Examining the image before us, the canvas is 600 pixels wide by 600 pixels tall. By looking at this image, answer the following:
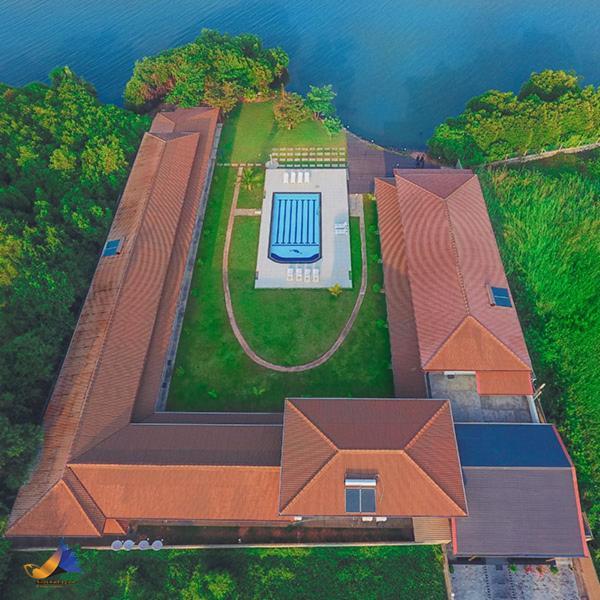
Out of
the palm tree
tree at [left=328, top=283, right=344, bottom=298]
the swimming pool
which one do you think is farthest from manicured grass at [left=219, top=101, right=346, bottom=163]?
tree at [left=328, top=283, right=344, bottom=298]

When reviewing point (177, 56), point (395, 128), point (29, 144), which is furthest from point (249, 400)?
point (177, 56)

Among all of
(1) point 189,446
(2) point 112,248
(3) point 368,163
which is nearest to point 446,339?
(1) point 189,446

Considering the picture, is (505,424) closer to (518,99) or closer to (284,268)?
(284,268)

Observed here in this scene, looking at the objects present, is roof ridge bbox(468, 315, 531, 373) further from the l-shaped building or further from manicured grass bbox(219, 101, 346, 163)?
manicured grass bbox(219, 101, 346, 163)

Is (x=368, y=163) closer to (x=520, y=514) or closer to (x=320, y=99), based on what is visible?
(x=320, y=99)

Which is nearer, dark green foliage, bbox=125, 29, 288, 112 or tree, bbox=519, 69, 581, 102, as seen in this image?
tree, bbox=519, 69, 581, 102

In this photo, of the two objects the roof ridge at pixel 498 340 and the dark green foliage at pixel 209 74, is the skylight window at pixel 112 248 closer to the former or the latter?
the dark green foliage at pixel 209 74
